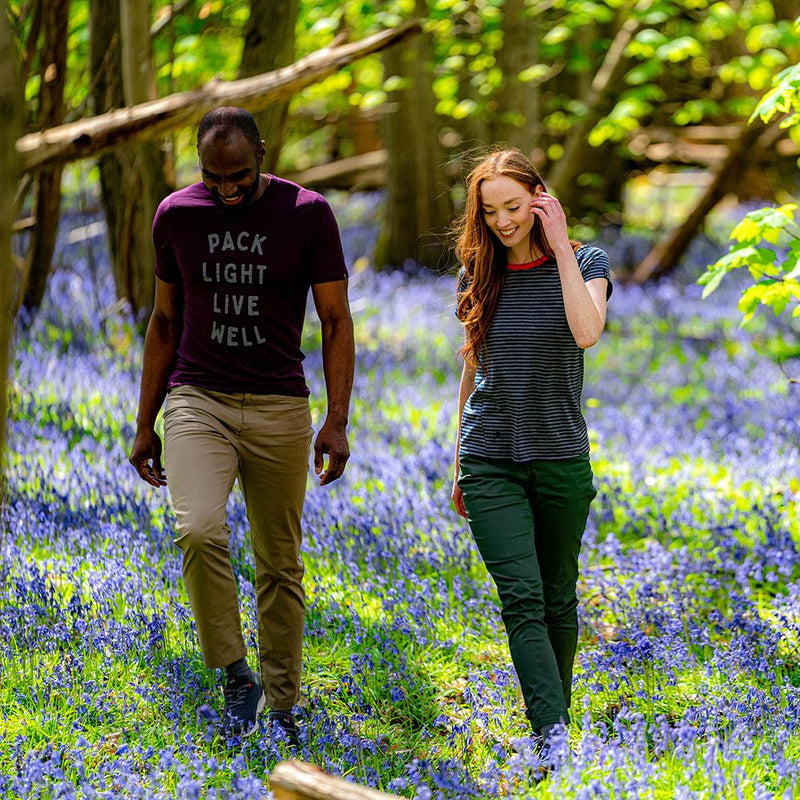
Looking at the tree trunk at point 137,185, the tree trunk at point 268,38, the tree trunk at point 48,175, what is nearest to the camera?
the tree trunk at point 48,175

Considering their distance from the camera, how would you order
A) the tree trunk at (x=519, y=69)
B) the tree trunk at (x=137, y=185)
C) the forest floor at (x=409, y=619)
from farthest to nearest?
the tree trunk at (x=519, y=69)
the tree trunk at (x=137, y=185)
the forest floor at (x=409, y=619)

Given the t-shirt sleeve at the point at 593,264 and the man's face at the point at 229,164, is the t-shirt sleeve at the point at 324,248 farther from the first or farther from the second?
the t-shirt sleeve at the point at 593,264

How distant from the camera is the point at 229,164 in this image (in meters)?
3.50

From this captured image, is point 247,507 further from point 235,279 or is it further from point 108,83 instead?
point 108,83

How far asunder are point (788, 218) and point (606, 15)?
6408mm

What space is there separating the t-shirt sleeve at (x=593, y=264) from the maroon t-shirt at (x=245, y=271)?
2.66 ft

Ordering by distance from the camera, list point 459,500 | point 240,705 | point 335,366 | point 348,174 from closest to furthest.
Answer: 1. point 240,705
2. point 335,366
3. point 459,500
4. point 348,174

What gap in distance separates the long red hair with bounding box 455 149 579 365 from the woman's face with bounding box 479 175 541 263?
1.1 inches

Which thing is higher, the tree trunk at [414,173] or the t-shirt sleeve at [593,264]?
the tree trunk at [414,173]

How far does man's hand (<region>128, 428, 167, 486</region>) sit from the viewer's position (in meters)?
3.87

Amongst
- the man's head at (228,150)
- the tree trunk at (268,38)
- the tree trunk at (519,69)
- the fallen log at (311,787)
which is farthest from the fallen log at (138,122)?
the tree trunk at (519,69)

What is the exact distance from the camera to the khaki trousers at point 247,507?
3553 millimetres

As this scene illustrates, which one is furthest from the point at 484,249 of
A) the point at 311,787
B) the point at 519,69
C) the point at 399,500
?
the point at 519,69

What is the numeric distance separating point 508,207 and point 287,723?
73.7 inches
